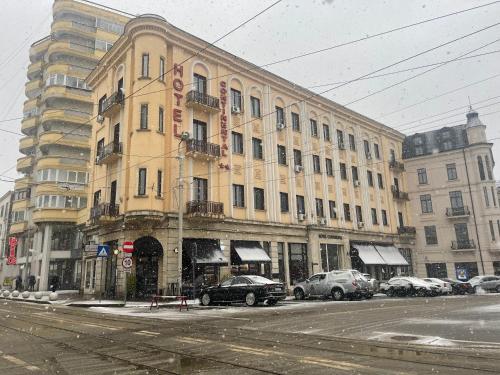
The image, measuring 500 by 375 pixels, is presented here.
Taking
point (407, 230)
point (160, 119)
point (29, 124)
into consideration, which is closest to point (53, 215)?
point (29, 124)

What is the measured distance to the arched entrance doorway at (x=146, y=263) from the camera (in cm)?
2437

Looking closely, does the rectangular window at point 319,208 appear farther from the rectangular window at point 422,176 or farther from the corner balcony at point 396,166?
the rectangular window at point 422,176

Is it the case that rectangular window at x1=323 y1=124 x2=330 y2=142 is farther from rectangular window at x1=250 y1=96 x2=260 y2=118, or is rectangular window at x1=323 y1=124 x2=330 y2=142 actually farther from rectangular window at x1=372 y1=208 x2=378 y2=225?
rectangular window at x1=372 y1=208 x2=378 y2=225

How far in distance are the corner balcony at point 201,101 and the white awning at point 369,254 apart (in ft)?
60.8

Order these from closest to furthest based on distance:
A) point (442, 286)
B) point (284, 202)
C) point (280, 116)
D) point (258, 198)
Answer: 1. point (442, 286)
2. point (258, 198)
3. point (284, 202)
4. point (280, 116)

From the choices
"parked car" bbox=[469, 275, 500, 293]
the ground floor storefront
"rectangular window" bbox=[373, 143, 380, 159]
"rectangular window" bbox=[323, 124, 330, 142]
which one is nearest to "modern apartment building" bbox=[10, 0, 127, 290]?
the ground floor storefront

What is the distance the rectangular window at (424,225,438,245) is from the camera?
45078 millimetres

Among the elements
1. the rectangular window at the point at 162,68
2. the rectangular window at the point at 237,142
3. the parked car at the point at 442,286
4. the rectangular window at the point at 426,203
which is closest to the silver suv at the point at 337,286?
the parked car at the point at 442,286

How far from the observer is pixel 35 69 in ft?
168

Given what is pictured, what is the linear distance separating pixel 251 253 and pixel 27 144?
35549 mm

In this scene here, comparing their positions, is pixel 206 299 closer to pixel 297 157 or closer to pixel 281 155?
pixel 281 155

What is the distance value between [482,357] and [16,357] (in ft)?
27.1

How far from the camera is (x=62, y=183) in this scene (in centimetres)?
4122

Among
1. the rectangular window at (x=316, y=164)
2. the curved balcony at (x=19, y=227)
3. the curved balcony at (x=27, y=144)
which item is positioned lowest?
the curved balcony at (x=19, y=227)
